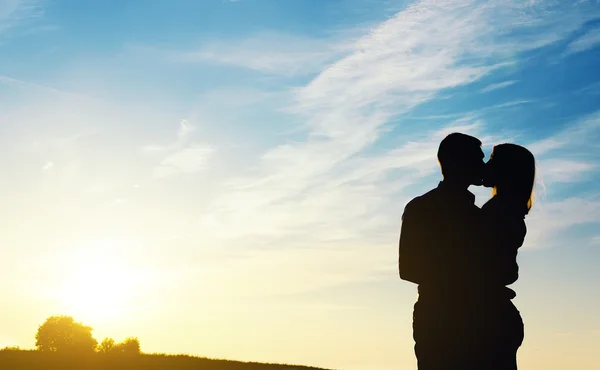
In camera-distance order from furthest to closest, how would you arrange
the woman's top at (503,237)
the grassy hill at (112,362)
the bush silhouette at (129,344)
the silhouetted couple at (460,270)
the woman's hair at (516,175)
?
the bush silhouette at (129,344) < the grassy hill at (112,362) < the woman's hair at (516,175) < the woman's top at (503,237) < the silhouetted couple at (460,270)

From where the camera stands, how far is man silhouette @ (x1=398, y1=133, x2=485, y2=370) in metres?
6.11

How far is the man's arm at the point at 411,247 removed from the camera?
6.31 m

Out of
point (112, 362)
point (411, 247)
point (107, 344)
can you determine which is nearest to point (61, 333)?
point (107, 344)

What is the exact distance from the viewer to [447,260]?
618 centimetres

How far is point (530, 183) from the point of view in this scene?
269 inches

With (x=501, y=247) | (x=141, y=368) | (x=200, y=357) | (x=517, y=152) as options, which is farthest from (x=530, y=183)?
(x=200, y=357)

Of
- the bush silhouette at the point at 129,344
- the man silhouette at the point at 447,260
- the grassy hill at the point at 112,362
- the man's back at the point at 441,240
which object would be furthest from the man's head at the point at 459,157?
the bush silhouette at the point at 129,344

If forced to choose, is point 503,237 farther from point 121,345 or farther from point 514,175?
point 121,345

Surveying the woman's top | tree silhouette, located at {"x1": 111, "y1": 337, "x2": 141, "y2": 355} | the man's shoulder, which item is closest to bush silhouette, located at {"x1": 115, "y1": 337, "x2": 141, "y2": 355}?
tree silhouette, located at {"x1": 111, "y1": 337, "x2": 141, "y2": 355}

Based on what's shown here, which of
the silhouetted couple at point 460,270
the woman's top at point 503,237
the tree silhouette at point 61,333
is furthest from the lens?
the tree silhouette at point 61,333

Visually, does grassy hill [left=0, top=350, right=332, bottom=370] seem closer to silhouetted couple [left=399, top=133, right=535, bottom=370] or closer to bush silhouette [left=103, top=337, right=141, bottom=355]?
silhouetted couple [left=399, top=133, right=535, bottom=370]

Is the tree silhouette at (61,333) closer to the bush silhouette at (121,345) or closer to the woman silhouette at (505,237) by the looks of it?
the bush silhouette at (121,345)

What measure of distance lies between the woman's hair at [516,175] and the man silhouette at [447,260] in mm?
491

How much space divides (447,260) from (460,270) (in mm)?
152
